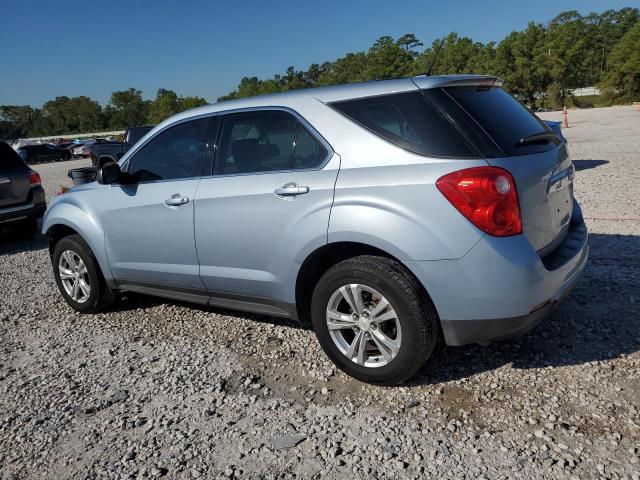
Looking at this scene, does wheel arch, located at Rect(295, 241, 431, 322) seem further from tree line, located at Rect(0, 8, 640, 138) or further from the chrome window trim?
tree line, located at Rect(0, 8, 640, 138)

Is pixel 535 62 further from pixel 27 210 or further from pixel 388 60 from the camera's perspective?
pixel 27 210

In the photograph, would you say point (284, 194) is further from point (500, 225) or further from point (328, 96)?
point (500, 225)

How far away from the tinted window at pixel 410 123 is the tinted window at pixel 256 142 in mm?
463

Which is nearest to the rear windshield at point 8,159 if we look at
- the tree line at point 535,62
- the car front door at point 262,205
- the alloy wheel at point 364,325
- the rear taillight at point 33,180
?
the rear taillight at point 33,180

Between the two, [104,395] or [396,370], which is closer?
[396,370]

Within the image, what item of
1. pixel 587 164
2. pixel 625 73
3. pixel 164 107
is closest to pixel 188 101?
pixel 164 107

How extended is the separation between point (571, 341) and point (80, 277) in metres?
4.10

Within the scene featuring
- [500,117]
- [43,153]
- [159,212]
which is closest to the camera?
[500,117]

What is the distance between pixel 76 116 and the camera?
13275 cm

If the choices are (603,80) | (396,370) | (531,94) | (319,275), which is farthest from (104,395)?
(531,94)

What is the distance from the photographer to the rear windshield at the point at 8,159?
8.19 metres

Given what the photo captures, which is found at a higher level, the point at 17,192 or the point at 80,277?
the point at 17,192

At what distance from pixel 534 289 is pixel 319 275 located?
4.26 feet

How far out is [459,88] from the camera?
3.12 meters
